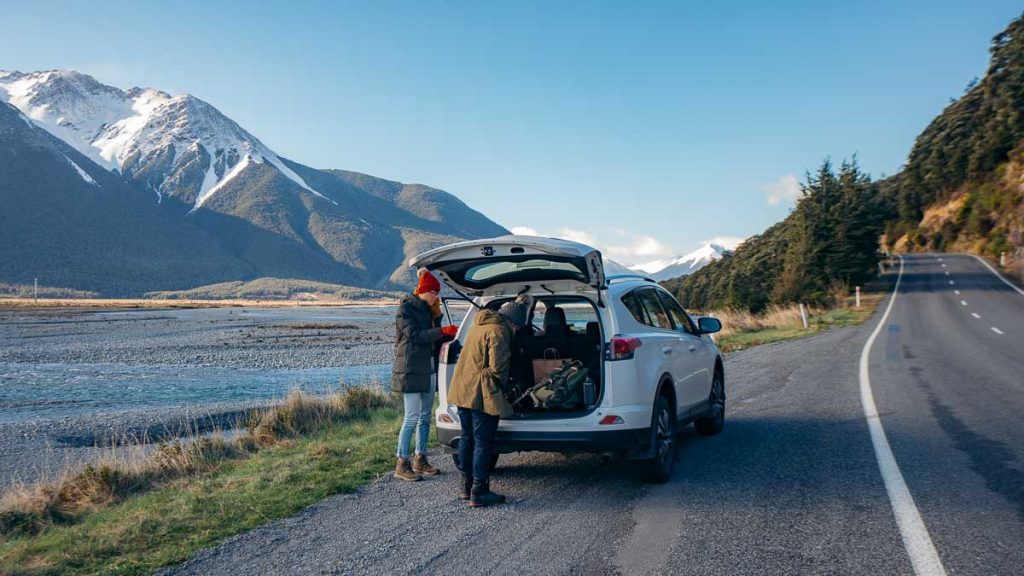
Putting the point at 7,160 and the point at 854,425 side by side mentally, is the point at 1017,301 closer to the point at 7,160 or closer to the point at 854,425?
the point at 854,425

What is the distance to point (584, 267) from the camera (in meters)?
6.13

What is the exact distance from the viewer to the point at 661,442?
6496mm

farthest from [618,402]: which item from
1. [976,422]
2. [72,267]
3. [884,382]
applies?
[72,267]

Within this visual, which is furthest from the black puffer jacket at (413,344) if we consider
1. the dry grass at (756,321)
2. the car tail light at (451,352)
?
the dry grass at (756,321)

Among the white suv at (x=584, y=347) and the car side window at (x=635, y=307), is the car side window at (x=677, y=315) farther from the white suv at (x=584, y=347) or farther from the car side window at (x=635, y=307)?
the car side window at (x=635, y=307)

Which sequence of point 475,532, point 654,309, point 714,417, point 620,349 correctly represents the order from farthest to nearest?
point 714,417 → point 654,309 → point 620,349 → point 475,532

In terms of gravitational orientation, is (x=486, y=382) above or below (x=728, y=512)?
above

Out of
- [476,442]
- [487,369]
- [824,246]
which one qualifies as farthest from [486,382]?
[824,246]

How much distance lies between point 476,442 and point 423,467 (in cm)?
142

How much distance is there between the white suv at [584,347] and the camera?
612cm

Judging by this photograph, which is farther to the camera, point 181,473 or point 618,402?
point 181,473

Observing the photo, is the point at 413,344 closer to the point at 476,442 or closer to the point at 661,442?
the point at 476,442

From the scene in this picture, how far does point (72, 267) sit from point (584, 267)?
157753 millimetres

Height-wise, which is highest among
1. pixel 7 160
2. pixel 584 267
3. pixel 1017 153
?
pixel 7 160
